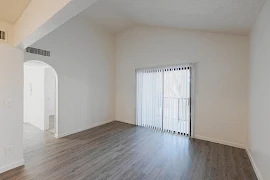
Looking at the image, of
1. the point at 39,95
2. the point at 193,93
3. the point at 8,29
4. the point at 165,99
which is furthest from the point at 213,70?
the point at 39,95

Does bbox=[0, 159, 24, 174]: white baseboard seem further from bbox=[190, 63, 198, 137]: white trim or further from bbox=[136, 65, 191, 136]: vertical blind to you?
bbox=[190, 63, 198, 137]: white trim

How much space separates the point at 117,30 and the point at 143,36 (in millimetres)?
1149

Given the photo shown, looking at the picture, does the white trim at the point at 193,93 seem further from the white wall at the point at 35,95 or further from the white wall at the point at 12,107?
the white wall at the point at 35,95

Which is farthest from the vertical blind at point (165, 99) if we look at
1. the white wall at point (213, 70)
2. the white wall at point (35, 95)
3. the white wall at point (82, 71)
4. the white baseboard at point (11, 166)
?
the white baseboard at point (11, 166)

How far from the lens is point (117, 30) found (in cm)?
573

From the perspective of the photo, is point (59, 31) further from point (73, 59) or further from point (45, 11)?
point (45, 11)

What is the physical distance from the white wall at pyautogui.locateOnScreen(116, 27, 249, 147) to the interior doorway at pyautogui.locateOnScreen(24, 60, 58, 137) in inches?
133

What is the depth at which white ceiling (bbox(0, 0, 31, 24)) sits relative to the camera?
2.01 metres

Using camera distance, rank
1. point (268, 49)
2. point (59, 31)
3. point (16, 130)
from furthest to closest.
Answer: point (59, 31), point (16, 130), point (268, 49)

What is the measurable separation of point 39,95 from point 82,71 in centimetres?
183

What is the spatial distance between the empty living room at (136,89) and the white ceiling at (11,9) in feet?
0.05

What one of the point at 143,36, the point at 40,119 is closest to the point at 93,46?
the point at 143,36

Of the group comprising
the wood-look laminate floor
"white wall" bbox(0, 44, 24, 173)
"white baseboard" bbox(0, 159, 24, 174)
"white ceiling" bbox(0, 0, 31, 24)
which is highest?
"white ceiling" bbox(0, 0, 31, 24)

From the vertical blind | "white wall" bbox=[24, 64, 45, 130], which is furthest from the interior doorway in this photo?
the vertical blind
